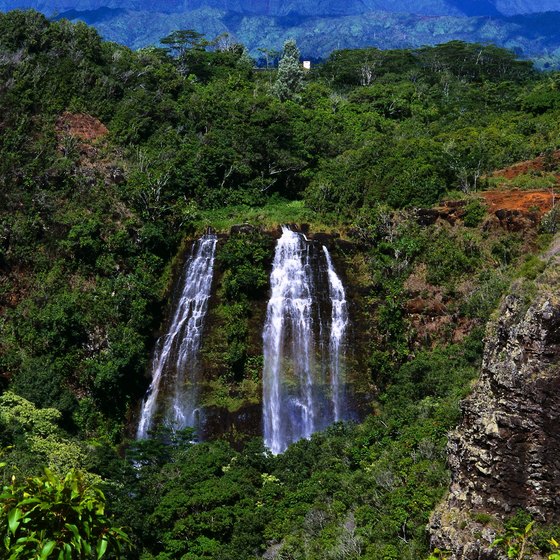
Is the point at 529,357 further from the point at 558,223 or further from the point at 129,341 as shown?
the point at 129,341

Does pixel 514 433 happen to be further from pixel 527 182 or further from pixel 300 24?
pixel 300 24

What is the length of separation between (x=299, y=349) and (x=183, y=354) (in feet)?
14.5

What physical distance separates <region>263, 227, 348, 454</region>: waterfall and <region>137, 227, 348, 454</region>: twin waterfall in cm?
4

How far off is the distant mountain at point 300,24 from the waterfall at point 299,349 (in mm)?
123109

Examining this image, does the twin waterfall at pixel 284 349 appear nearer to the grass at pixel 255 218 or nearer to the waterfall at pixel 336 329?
the waterfall at pixel 336 329

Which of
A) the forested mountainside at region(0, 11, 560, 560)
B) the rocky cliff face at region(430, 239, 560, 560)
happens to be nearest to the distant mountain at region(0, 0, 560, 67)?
the forested mountainside at region(0, 11, 560, 560)

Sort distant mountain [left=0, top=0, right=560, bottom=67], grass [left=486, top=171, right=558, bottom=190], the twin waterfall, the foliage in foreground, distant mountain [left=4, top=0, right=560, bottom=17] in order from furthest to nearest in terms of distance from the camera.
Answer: distant mountain [left=4, top=0, right=560, bottom=17], distant mountain [left=0, top=0, right=560, bottom=67], grass [left=486, top=171, right=558, bottom=190], the twin waterfall, the foliage in foreground

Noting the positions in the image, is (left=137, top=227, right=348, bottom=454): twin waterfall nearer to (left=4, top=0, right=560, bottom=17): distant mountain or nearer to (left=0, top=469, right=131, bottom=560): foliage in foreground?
(left=0, top=469, right=131, bottom=560): foliage in foreground

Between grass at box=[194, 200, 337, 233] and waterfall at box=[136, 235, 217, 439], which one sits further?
grass at box=[194, 200, 337, 233]

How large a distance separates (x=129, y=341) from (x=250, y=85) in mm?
24942

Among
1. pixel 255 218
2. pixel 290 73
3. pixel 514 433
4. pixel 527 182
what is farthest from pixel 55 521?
pixel 290 73

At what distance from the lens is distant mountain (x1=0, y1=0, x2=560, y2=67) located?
484 feet

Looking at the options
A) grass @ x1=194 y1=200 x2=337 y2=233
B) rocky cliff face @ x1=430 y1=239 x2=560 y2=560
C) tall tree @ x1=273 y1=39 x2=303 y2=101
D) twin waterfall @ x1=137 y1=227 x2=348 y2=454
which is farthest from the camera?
tall tree @ x1=273 y1=39 x2=303 y2=101

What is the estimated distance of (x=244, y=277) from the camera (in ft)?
85.8
